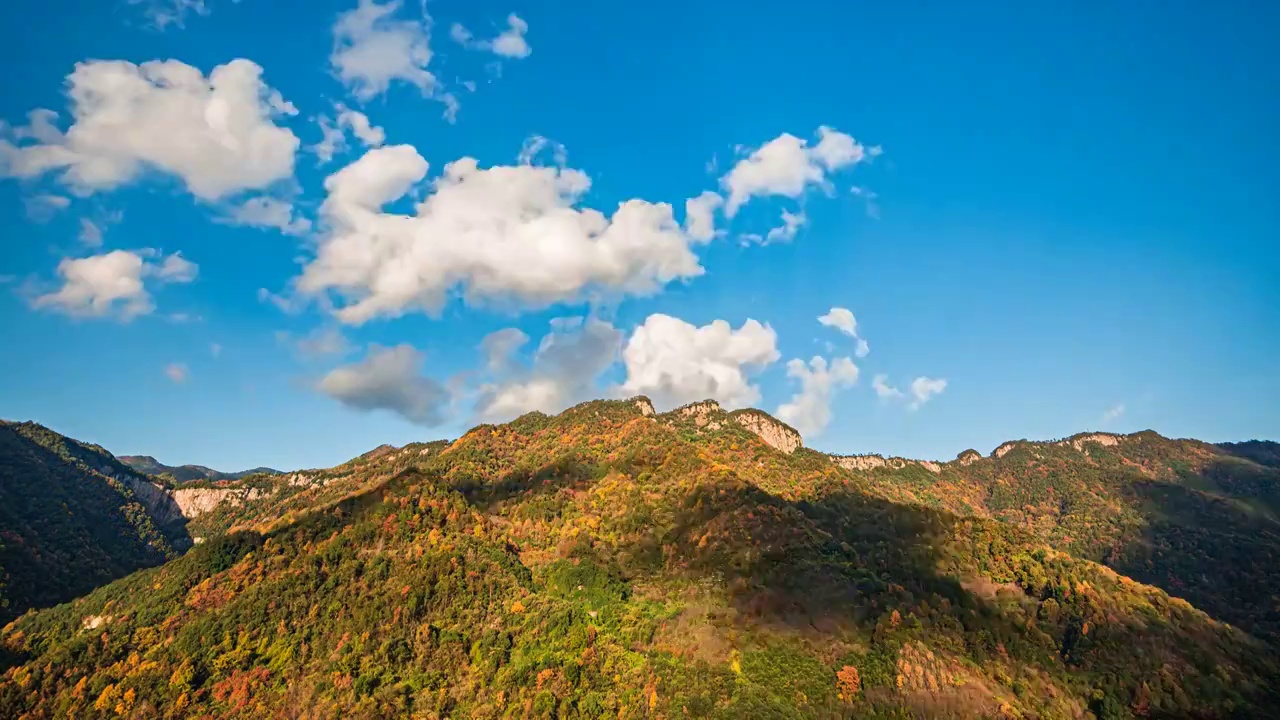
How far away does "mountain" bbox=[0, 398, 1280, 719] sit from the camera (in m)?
104

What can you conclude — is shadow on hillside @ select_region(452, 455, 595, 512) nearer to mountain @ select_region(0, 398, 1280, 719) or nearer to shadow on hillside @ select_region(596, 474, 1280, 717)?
mountain @ select_region(0, 398, 1280, 719)

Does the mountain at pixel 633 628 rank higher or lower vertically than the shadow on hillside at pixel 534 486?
lower

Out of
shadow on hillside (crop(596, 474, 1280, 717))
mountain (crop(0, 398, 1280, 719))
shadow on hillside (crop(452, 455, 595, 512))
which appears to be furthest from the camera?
shadow on hillside (crop(452, 455, 595, 512))

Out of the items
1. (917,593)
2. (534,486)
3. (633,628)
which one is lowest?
(633,628)

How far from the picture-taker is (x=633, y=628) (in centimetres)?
11994

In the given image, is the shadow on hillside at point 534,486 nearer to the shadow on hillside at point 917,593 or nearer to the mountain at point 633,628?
the mountain at point 633,628

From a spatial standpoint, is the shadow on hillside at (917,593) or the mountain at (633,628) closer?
A: the mountain at (633,628)

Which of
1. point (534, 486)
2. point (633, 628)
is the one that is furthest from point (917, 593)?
point (534, 486)

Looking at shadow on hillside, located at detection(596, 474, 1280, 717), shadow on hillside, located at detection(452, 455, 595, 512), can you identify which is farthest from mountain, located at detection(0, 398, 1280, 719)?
shadow on hillside, located at detection(452, 455, 595, 512)

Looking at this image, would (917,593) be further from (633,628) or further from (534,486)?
(534,486)

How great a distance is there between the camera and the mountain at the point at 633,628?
104m

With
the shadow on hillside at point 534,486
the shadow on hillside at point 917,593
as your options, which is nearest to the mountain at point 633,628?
the shadow on hillside at point 917,593

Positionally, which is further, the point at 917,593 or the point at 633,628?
the point at 917,593

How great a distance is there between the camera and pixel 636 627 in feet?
394
